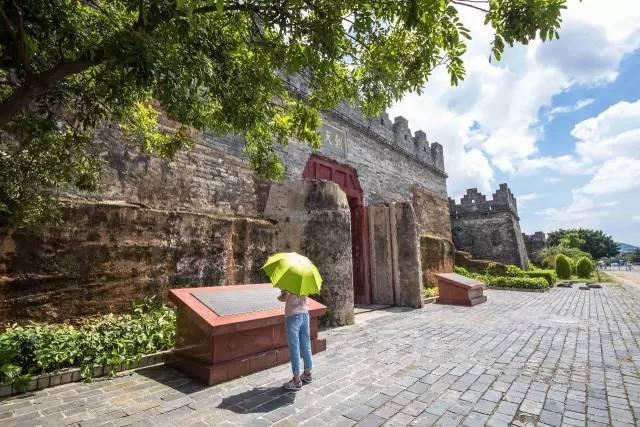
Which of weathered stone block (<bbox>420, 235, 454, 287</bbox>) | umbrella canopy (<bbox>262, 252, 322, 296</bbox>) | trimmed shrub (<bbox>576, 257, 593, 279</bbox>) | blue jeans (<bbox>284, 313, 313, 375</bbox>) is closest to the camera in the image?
umbrella canopy (<bbox>262, 252, 322, 296</bbox>)

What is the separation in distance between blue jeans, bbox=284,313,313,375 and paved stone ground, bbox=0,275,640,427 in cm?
29

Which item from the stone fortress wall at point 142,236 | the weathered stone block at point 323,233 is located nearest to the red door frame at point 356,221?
the stone fortress wall at point 142,236

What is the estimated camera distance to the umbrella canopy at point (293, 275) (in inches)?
153

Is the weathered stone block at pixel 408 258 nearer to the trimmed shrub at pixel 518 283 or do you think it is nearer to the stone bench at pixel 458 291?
the stone bench at pixel 458 291

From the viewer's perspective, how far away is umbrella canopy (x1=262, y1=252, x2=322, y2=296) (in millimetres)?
3898

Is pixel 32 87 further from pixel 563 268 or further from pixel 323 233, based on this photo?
pixel 563 268

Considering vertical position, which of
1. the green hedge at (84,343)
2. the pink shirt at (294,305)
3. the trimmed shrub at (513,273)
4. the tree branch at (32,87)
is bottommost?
the green hedge at (84,343)

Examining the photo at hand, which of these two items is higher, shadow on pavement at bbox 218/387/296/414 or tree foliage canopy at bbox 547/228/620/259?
tree foliage canopy at bbox 547/228/620/259

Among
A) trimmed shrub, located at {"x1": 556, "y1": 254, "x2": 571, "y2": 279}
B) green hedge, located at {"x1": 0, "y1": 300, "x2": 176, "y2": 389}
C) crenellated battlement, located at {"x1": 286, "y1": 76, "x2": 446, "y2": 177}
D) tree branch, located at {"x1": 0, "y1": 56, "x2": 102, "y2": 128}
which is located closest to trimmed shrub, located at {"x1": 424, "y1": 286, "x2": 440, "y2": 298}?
crenellated battlement, located at {"x1": 286, "y1": 76, "x2": 446, "y2": 177}

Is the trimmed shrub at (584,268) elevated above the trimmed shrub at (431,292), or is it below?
above

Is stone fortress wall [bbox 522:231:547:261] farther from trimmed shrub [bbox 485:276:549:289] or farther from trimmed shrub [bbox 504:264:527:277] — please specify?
trimmed shrub [bbox 485:276:549:289]

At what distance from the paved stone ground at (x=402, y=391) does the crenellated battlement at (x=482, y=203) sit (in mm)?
19043

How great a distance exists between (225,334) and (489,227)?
2389 centimetres

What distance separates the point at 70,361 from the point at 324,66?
4.75 metres
